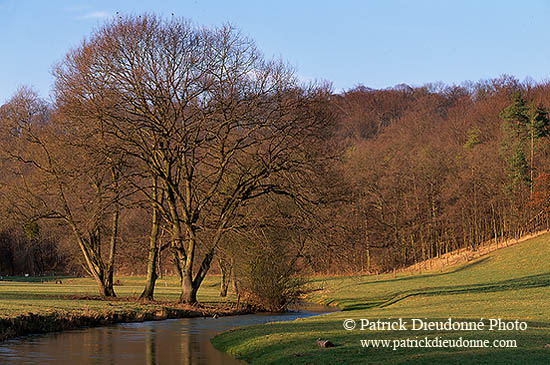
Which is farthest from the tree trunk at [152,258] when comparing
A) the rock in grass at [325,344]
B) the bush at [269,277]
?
the rock in grass at [325,344]

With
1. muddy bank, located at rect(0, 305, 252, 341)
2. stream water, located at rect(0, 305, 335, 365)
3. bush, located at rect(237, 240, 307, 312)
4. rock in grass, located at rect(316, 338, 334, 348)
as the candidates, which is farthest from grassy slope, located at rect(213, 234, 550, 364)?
muddy bank, located at rect(0, 305, 252, 341)

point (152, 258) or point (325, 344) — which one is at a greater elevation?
point (152, 258)

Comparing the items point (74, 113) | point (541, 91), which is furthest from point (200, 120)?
point (541, 91)

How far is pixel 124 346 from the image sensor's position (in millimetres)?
21047

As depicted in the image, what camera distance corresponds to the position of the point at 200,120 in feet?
110

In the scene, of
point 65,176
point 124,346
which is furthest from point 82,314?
point 65,176

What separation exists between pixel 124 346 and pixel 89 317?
7.32 metres

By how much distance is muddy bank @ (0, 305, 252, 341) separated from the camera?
23578 mm

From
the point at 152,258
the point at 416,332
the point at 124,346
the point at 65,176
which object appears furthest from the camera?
the point at 152,258

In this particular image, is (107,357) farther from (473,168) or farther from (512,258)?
(473,168)

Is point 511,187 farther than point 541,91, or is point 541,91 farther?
point 541,91

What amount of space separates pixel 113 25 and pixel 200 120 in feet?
23.6

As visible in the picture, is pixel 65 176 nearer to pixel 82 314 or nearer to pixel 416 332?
pixel 82 314

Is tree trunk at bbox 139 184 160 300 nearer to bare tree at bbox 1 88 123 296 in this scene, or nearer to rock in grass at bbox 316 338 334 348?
bare tree at bbox 1 88 123 296
